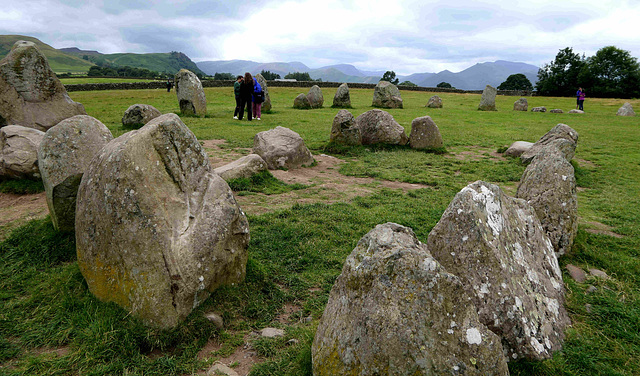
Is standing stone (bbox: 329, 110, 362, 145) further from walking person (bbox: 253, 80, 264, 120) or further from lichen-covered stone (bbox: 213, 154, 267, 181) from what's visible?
walking person (bbox: 253, 80, 264, 120)

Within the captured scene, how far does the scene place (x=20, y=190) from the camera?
8.88 meters

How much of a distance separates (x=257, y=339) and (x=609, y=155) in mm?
17555

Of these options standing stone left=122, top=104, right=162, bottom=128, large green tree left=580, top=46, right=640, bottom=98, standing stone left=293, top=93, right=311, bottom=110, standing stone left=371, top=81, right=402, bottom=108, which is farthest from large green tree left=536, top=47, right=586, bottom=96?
standing stone left=122, top=104, right=162, bottom=128

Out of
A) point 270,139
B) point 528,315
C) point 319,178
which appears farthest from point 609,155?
point 528,315

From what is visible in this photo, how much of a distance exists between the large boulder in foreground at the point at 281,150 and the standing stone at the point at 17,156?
573 cm

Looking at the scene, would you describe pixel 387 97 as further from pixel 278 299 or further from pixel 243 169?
pixel 278 299

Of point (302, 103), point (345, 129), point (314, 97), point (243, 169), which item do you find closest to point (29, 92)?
point (243, 169)

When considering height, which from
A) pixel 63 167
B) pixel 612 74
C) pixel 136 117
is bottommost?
pixel 136 117

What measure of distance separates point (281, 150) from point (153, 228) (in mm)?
7677

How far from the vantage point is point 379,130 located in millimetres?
15258

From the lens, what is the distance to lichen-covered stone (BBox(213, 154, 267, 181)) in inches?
379

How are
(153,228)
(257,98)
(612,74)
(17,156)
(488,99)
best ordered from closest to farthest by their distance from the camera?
(153,228)
(17,156)
(257,98)
(488,99)
(612,74)

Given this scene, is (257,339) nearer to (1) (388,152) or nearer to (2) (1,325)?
(2) (1,325)

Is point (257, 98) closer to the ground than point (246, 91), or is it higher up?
closer to the ground
